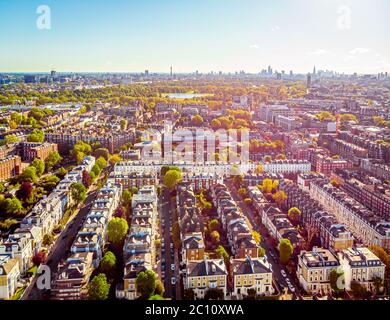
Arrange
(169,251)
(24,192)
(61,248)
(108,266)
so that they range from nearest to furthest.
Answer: (108,266) → (169,251) → (61,248) → (24,192)

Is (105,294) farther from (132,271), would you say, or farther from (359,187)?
(359,187)

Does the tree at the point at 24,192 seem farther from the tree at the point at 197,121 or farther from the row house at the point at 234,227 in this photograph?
the tree at the point at 197,121

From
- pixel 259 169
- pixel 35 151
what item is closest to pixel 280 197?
pixel 259 169

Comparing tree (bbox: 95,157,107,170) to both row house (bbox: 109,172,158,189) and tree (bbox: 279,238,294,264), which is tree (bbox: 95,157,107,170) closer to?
row house (bbox: 109,172,158,189)

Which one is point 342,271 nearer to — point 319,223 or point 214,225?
point 319,223

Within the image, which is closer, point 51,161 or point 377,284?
point 377,284

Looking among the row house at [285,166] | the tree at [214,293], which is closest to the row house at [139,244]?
the tree at [214,293]

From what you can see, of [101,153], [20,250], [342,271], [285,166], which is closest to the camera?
[342,271]
